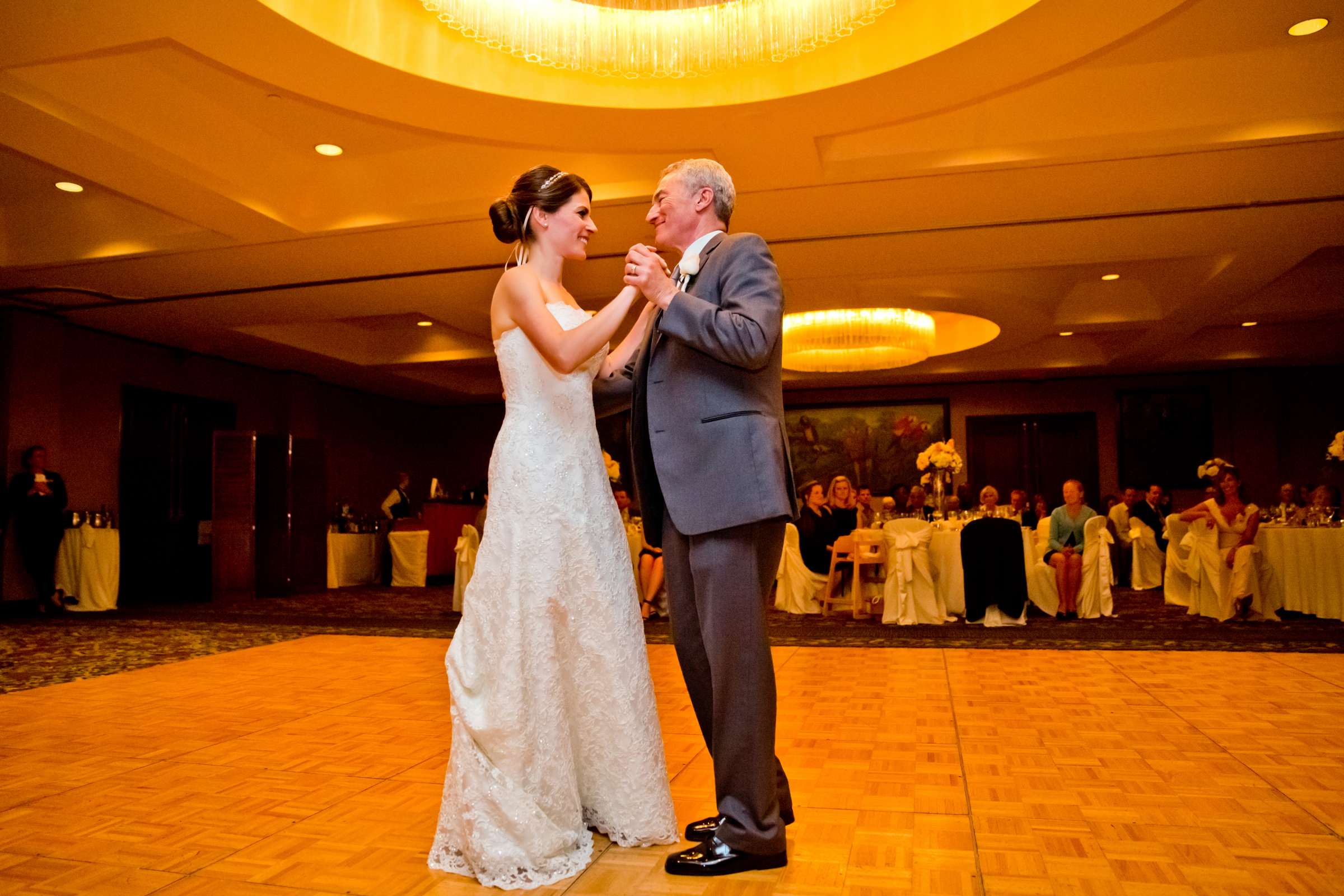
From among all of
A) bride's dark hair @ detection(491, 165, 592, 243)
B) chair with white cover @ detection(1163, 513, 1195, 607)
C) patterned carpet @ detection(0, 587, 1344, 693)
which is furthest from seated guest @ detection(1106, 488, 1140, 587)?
bride's dark hair @ detection(491, 165, 592, 243)

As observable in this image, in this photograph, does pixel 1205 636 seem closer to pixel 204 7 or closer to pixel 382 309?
pixel 204 7

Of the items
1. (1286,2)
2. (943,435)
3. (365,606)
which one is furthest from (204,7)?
(943,435)

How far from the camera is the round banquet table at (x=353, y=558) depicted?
11.8 meters

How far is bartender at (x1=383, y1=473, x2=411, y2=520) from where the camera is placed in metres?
12.8

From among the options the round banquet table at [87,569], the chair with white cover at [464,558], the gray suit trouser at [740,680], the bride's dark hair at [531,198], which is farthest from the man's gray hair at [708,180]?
the round banquet table at [87,569]

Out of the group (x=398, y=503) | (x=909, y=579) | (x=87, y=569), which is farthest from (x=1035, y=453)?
(x=87, y=569)

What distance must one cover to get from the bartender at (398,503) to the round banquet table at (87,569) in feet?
13.2

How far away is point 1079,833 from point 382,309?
888cm

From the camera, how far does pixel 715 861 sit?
2.00 m

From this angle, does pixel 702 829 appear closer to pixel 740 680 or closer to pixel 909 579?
pixel 740 680

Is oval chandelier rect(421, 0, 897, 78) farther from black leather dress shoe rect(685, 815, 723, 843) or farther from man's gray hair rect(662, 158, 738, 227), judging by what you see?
black leather dress shoe rect(685, 815, 723, 843)

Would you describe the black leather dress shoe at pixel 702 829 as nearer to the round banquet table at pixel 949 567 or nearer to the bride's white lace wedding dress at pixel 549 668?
the bride's white lace wedding dress at pixel 549 668

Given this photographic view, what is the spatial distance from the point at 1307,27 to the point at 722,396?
16.7ft

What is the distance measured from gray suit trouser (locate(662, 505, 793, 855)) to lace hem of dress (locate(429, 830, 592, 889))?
330 mm
